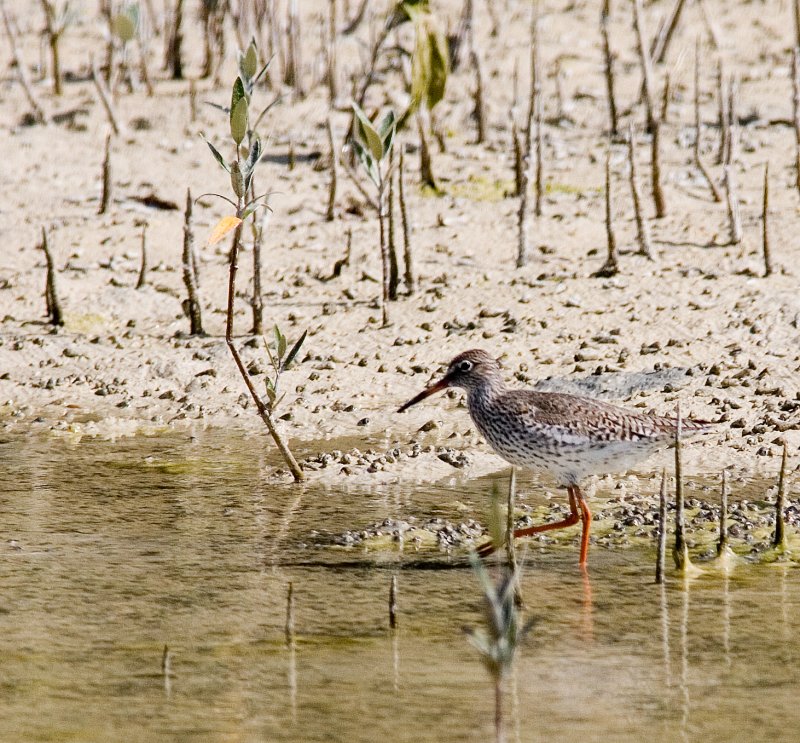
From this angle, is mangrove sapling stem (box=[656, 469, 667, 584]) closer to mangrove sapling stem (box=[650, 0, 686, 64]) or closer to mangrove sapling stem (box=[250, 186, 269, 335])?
mangrove sapling stem (box=[250, 186, 269, 335])

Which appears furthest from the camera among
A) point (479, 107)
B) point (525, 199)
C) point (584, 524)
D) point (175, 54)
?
point (175, 54)

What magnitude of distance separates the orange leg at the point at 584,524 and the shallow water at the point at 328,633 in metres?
0.08

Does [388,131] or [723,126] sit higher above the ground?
[723,126]

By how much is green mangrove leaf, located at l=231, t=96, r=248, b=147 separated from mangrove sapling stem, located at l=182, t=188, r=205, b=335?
2.42m

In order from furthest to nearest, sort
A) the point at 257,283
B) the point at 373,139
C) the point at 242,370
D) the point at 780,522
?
the point at 257,283 → the point at 373,139 → the point at 242,370 → the point at 780,522

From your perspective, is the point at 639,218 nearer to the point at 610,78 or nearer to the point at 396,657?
the point at 610,78

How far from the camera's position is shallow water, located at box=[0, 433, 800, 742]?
4938mm

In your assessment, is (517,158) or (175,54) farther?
(175,54)

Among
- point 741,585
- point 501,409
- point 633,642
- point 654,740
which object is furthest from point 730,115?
point 654,740

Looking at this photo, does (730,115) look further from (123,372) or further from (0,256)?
(0,256)

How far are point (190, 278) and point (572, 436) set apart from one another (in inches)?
151

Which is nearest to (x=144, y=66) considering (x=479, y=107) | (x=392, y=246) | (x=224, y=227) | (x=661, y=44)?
(x=479, y=107)

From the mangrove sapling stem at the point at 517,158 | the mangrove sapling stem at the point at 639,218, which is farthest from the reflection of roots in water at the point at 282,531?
the mangrove sapling stem at the point at 517,158

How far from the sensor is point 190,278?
988 centimetres
